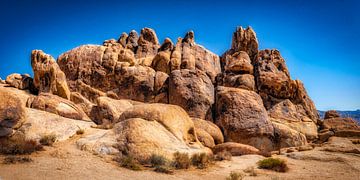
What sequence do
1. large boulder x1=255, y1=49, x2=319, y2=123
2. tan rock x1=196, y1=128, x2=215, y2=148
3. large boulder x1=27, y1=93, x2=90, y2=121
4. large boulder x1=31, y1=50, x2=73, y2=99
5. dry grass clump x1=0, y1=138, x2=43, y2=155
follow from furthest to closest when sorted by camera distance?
large boulder x1=255, y1=49, x2=319, y2=123 → large boulder x1=31, y1=50, x2=73, y2=99 → tan rock x1=196, y1=128, x2=215, y2=148 → large boulder x1=27, y1=93, x2=90, y2=121 → dry grass clump x1=0, y1=138, x2=43, y2=155

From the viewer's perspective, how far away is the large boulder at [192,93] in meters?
29.7

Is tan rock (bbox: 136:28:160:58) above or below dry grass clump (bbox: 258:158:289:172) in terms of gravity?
above

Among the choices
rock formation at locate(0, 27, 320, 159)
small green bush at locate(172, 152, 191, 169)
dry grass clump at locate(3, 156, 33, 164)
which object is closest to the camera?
dry grass clump at locate(3, 156, 33, 164)

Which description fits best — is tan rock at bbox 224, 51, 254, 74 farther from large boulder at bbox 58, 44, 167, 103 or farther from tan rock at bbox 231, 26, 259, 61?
large boulder at bbox 58, 44, 167, 103

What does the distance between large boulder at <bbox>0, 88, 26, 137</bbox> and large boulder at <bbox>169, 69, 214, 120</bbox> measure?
17.5 meters

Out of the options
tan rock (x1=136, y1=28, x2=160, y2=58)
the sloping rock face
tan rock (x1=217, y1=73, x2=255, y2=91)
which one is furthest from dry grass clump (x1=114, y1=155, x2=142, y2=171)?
tan rock (x1=136, y1=28, x2=160, y2=58)

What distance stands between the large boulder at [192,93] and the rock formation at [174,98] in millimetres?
114

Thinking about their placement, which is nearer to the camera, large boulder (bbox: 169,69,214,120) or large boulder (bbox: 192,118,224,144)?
large boulder (bbox: 192,118,224,144)

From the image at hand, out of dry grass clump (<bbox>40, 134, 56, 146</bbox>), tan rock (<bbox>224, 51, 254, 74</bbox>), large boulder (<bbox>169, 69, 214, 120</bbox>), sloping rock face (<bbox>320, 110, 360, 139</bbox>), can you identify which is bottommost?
dry grass clump (<bbox>40, 134, 56, 146</bbox>)

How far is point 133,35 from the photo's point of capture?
1922 inches

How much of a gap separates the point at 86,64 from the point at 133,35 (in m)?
15.4

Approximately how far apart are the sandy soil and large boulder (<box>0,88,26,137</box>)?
2454 mm

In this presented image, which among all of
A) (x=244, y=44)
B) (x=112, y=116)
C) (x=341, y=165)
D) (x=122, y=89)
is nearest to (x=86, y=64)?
(x=122, y=89)

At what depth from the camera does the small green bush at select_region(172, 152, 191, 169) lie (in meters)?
13.2
